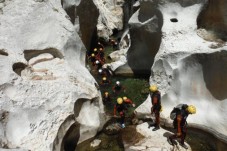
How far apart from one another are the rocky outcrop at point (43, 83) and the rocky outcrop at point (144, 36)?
3.79 m

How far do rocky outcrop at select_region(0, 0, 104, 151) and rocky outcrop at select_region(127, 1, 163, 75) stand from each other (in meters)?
3.79

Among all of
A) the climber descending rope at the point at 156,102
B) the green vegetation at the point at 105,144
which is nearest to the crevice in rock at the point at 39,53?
the green vegetation at the point at 105,144

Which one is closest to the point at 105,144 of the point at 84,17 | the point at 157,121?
the point at 157,121

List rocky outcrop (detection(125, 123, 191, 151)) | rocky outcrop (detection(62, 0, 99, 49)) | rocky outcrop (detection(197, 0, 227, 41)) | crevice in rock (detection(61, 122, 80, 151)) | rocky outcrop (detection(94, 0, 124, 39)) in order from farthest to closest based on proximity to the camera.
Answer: rocky outcrop (detection(94, 0, 124, 39)), rocky outcrop (detection(62, 0, 99, 49)), rocky outcrop (detection(197, 0, 227, 41)), rocky outcrop (detection(125, 123, 191, 151)), crevice in rock (detection(61, 122, 80, 151))

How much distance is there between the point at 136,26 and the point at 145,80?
304 centimetres

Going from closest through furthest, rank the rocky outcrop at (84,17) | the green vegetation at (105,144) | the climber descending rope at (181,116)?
the climber descending rope at (181,116), the green vegetation at (105,144), the rocky outcrop at (84,17)

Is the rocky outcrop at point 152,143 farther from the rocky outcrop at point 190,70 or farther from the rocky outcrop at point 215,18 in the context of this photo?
the rocky outcrop at point 215,18

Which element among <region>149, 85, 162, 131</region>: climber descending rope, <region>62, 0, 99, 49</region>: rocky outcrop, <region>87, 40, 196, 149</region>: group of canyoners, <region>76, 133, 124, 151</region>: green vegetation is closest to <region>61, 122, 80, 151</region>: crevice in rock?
<region>76, 133, 124, 151</region>: green vegetation

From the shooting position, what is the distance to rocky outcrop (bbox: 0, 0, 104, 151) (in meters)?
8.02

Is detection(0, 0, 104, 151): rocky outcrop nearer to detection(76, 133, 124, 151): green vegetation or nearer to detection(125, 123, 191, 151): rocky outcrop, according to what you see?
detection(76, 133, 124, 151): green vegetation

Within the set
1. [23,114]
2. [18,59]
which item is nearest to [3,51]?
[18,59]

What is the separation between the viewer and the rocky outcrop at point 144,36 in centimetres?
1412

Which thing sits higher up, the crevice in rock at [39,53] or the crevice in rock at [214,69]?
the crevice in rock at [39,53]

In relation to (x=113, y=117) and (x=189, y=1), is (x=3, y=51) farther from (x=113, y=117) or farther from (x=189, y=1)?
(x=189, y=1)
